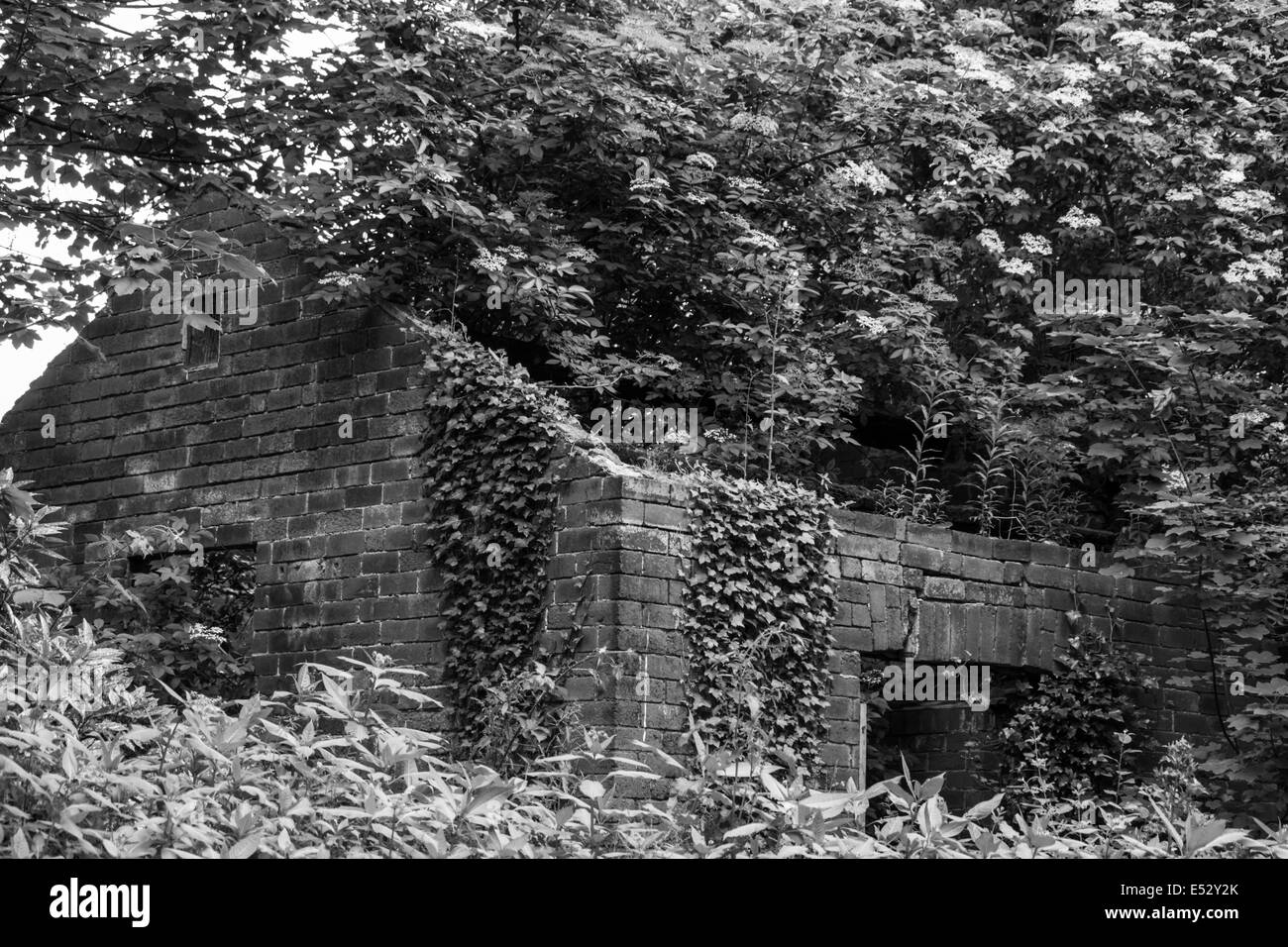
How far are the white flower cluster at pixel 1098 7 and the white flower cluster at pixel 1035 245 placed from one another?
1891 millimetres

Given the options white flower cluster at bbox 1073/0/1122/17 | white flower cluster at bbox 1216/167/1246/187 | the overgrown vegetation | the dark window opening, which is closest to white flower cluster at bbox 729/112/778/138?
white flower cluster at bbox 1073/0/1122/17

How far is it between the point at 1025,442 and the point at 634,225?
329cm

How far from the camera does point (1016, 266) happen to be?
1095cm

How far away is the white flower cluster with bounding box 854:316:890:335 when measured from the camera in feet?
33.6

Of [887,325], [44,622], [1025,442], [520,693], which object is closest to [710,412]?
[887,325]

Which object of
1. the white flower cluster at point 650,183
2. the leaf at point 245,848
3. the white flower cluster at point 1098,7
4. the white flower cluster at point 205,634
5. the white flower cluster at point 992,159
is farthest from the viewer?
the white flower cluster at point 1098,7

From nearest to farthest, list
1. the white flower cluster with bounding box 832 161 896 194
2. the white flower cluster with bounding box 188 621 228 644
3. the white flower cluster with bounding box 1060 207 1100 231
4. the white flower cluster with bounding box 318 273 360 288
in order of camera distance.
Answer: the white flower cluster with bounding box 318 273 360 288 → the white flower cluster with bounding box 188 621 228 644 → the white flower cluster with bounding box 832 161 896 194 → the white flower cluster with bounding box 1060 207 1100 231

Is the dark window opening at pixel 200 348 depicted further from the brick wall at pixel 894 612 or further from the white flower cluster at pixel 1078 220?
the white flower cluster at pixel 1078 220

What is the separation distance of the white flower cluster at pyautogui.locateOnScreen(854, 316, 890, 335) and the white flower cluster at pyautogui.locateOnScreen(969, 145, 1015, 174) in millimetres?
1567

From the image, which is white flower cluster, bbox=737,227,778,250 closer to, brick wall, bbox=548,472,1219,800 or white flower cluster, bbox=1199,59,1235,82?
brick wall, bbox=548,472,1219,800

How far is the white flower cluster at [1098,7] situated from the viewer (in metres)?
11.3

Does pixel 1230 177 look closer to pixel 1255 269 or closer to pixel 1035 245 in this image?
pixel 1255 269

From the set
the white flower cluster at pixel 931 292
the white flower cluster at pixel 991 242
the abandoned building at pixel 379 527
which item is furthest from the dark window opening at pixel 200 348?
the white flower cluster at pixel 991 242
